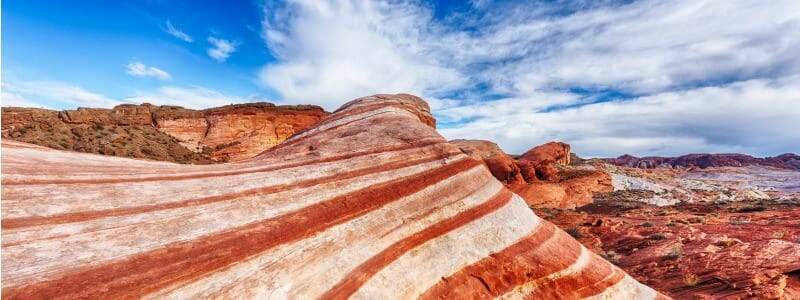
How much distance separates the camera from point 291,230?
15.3ft

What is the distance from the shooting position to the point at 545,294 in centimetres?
541

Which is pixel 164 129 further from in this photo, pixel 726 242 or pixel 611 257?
pixel 726 242

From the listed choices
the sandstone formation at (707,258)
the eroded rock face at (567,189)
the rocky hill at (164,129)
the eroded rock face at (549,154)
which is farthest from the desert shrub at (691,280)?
the eroded rock face at (549,154)

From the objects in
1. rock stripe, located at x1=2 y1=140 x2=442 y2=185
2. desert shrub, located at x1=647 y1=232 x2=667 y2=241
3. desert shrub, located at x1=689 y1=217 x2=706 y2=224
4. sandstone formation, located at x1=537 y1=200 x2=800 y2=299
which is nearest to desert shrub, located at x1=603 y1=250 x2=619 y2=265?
sandstone formation, located at x1=537 y1=200 x2=800 y2=299

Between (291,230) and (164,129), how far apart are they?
54097 mm

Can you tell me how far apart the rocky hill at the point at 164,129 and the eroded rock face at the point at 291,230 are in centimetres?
3762

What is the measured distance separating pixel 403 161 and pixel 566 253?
11.3 ft

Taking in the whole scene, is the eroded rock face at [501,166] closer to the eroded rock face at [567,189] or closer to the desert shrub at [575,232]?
the eroded rock face at [567,189]

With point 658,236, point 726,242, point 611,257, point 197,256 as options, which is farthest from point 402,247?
point 658,236

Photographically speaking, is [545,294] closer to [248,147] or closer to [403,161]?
[403,161]

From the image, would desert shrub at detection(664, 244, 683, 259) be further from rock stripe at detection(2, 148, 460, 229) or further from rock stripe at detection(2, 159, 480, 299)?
rock stripe at detection(2, 159, 480, 299)

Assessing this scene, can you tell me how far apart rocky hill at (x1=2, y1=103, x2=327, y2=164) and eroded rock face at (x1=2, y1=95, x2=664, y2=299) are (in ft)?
123

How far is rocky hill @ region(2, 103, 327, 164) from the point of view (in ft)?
118

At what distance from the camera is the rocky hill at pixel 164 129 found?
35969 mm
